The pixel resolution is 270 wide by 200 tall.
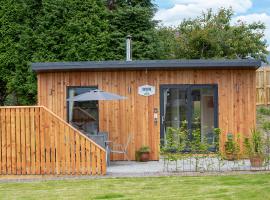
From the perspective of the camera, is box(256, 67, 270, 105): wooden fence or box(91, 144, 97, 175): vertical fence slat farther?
box(256, 67, 270, 105): wooden fence

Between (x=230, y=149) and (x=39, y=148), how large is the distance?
4677mm

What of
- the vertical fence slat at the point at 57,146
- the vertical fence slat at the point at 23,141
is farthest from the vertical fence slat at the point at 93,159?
the vertical fence slat at the point at 23,141

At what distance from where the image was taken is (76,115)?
Answer: 1310 cm

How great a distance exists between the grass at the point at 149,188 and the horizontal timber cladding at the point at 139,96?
322cm

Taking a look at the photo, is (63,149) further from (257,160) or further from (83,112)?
(257,160)

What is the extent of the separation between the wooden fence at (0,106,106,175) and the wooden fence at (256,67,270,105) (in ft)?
46.6

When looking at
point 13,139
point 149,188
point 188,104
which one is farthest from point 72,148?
point 188,104

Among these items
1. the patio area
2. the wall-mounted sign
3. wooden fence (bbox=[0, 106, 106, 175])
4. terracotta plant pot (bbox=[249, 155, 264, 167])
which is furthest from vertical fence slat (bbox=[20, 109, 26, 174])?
terracotta plant pot (bbox=[249, 155, 264, 167])

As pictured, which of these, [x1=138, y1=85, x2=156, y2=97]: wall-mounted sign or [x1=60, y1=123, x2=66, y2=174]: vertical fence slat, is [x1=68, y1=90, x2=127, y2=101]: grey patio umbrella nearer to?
[x1=138, y1=85, x2=156, y2=97]: wall-mounted sign

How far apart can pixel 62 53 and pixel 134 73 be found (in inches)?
276

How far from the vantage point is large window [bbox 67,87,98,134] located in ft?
42.9

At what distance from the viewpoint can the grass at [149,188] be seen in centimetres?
812

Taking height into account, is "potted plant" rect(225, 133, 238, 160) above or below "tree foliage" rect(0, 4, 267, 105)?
below

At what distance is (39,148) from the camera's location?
10.6m
